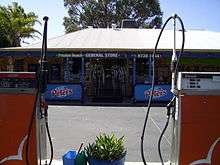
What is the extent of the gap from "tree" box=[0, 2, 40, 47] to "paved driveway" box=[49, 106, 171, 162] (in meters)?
17.2

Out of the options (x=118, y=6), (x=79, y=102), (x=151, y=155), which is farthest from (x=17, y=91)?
(x=118, y=6)

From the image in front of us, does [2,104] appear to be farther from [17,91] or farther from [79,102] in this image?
[79,102]

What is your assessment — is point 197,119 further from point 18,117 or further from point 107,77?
point 107,77

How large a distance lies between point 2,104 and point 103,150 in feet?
4.70

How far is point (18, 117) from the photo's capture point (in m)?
4.91

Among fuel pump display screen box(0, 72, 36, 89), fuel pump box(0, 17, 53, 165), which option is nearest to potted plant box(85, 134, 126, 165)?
fuel pump box(0, 17, 53, 165)

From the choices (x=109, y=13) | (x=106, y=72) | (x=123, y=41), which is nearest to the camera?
(x=123, y=41)

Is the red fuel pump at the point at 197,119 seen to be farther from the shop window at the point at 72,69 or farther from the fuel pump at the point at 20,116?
the shop window at the point at 72,69

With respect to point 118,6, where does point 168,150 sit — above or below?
below

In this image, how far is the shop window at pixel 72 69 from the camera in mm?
21875

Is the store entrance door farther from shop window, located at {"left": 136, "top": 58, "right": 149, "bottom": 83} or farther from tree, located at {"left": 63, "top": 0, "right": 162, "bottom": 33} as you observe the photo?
tree, located at {"left": 63, "top": 0, "right": 162, "bottom": 33}

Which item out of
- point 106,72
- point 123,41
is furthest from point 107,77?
point 123,41

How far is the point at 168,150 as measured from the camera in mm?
8336

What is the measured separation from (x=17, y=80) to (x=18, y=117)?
0.47m
